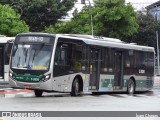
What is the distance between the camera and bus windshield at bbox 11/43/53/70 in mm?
22750

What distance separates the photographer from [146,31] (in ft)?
242

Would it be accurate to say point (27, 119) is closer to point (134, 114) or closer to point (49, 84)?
point (134, 114)

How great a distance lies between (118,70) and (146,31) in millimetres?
45881

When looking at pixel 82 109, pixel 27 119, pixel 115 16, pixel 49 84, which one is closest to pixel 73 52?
pixel 49 84

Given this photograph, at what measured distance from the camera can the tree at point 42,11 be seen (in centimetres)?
6888

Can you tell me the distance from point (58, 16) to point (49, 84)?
50316mm

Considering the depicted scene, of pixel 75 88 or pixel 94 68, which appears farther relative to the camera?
pixel 94 68

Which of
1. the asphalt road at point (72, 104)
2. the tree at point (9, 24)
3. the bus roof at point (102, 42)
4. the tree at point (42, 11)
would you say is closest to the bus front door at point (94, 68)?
the bus roof at point (102, 42)

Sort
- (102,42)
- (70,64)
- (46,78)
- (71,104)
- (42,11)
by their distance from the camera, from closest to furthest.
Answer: (71,104)
(46,78)
(70,64)
(102,42)
(42,11)

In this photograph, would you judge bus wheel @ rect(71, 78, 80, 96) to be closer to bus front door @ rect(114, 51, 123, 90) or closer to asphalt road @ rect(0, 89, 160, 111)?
asphalt road @ rect(0, 89, 160, 111)

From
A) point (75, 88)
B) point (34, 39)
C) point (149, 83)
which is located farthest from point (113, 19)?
point (34, 39)

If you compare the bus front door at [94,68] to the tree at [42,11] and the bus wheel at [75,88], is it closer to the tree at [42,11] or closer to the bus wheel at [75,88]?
the bus wheel at [75,88]

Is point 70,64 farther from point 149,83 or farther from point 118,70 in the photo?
point 149,83

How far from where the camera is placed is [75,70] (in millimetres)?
24359
